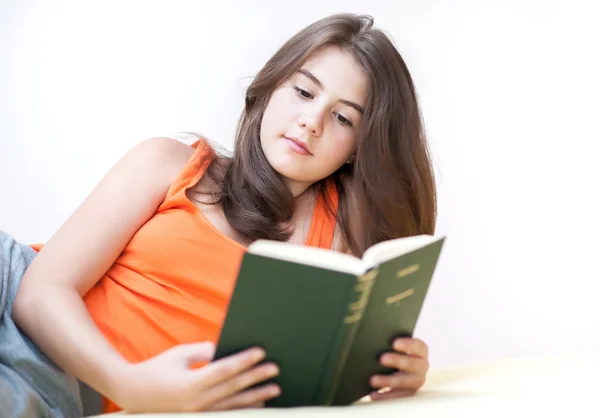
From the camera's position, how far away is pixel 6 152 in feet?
7.61

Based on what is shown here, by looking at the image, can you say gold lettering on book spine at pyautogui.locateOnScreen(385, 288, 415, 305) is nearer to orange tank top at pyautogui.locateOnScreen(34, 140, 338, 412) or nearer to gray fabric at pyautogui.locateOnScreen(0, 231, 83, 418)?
orange tank top at pyautogui.locateOnScreen(34, 140, 338, 412)

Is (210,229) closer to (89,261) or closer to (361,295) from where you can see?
(89,261)

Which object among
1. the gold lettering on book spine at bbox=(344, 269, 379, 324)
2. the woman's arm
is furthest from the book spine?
the woman's arm

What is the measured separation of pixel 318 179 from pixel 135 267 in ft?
1.56

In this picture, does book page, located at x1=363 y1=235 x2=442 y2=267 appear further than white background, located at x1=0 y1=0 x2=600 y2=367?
No

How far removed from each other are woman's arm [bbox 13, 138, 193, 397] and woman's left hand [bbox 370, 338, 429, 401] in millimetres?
415

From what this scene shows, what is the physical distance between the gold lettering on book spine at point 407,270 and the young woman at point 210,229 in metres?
0.15

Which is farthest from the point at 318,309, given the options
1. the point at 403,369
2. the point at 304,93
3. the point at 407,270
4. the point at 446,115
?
the point at 446,115

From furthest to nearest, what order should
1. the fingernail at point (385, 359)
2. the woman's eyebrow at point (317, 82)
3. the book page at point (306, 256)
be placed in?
the woman's eyebrow at point (317, 82), the fingernail at point (385, 359), the book page at point (306, 256)

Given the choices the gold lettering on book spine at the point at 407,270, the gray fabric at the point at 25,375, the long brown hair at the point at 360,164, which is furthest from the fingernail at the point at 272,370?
the long brown hair at the point at 360,164

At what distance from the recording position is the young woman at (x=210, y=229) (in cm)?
123

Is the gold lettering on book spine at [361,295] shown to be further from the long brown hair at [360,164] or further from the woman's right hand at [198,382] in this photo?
the long brown hair at [360,164]

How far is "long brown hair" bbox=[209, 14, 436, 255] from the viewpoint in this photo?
5.57 feet

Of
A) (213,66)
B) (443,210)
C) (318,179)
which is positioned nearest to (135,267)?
(318,179)
